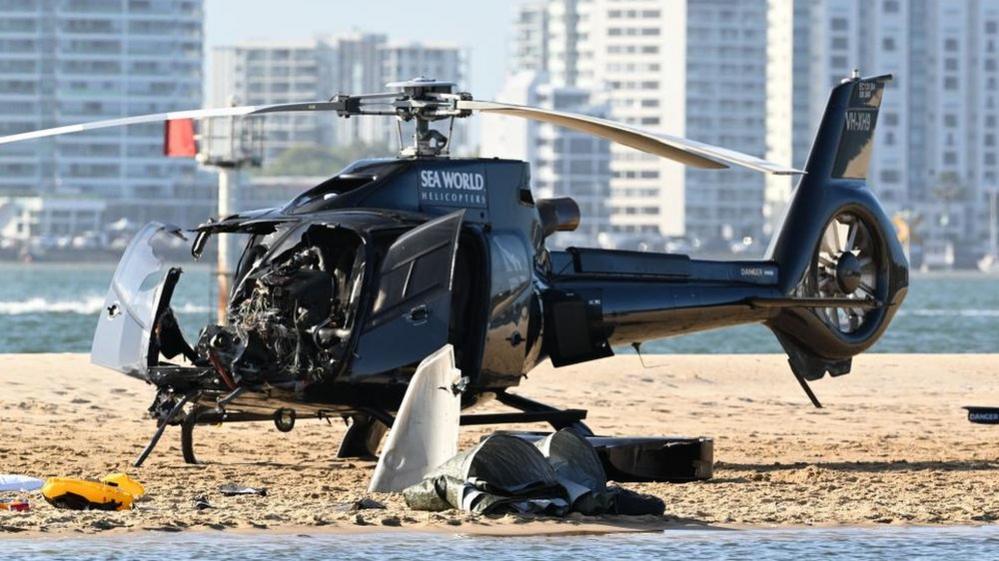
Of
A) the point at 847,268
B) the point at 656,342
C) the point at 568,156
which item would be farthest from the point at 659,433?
the point at 568,156

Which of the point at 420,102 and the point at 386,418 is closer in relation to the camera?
the point at 386,418

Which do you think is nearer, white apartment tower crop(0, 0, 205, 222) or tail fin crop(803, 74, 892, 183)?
tail fin crop(803, 74, 892, 183)

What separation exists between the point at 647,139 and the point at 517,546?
2.94 meters

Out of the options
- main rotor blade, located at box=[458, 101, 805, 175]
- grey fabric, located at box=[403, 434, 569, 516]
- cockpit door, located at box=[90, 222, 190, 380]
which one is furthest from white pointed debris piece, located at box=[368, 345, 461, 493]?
cockpit door, located at box=[90, 222, 190, 380]

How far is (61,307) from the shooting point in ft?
248

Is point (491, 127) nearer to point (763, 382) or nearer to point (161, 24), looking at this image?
point (161, 24)

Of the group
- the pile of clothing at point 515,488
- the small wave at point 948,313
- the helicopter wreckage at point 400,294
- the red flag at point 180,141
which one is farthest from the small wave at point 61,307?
the pile of clothing at point 515,488

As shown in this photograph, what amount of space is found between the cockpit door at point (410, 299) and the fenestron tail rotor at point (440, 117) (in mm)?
732

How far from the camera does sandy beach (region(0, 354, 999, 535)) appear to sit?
12.5 metres

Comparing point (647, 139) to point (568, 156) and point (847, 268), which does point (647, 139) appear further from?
point (568, 156)

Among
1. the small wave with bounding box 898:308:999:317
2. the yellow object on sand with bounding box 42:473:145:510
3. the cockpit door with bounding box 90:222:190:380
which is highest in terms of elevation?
the cockpit door with bounding box 90:222:190:380

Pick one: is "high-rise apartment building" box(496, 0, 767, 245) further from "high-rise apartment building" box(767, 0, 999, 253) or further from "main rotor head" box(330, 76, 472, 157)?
"main rotor head" box(330, 76, 472, 157)

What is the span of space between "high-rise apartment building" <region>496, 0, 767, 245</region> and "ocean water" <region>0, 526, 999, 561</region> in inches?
5734

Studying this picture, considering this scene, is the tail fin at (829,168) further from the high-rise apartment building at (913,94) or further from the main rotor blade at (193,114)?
the high-rise apartment building at (913,94)
